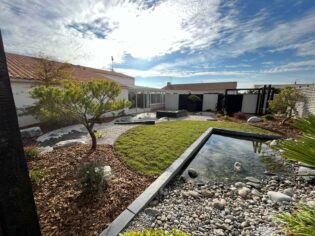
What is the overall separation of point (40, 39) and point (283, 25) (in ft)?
40.2

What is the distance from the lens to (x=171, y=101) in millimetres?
23281

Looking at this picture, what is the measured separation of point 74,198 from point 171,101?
20.8 meters

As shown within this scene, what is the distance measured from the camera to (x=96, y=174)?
350cm

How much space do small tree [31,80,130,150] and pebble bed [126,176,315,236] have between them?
3.50 meters

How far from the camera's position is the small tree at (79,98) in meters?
4.86

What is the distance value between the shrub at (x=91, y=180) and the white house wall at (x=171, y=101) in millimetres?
19844

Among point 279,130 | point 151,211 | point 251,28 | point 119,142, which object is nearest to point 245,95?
point 279,130

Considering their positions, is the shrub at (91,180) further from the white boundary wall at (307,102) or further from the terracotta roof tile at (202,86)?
the terracotta roof tile at (202,86)

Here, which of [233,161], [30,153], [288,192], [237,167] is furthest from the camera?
[233,161]

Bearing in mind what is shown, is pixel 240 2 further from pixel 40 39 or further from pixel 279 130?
pixel 40 39

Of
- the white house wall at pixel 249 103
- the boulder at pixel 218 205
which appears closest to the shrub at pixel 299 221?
the boulder at pixel 218 205

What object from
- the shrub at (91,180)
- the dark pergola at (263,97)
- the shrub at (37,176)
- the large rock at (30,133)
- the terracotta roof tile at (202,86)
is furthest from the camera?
the terracotta roof tile at (202,86)

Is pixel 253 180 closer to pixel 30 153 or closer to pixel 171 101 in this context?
pixel 30 153

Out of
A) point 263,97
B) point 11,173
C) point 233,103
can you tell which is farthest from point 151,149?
point 233,103
